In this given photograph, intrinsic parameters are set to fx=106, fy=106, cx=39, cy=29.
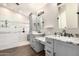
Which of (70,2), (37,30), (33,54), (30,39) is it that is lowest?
Answer: (33,54)

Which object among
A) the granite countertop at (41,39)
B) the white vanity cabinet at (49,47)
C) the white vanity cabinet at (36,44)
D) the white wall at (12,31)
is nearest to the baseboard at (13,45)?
the white wall at (12,31)

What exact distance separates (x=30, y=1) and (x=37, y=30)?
2.14ft

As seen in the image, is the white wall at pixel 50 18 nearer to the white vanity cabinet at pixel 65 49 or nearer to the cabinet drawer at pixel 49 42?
the cabinet drawer at pixel 49 42

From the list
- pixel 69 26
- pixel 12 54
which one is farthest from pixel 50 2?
pixel 12 54

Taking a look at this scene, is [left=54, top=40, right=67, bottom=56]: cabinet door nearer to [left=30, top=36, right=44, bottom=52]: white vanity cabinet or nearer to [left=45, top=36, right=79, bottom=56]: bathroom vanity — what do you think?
[left=45, top=36, right=79, bottom=56]: bathroom vanity

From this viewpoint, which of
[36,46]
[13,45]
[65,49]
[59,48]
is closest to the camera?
[65,49]

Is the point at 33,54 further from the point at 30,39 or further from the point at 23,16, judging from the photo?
the point at 23,16

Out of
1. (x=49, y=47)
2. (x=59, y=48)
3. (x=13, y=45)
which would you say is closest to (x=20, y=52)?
(x=13, y=45)

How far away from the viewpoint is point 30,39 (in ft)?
6.86

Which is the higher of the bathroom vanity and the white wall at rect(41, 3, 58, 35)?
the white wall at rect(41, 3, 58, 35)

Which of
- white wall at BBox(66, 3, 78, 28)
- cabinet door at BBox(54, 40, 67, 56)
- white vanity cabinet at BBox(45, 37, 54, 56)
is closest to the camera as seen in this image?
cabinet door at BBox(54, 40, 67, 56)

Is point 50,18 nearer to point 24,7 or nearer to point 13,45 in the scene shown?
point 24,7

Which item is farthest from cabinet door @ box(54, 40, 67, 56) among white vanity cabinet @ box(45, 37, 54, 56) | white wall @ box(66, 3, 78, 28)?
white wall @ box(66, 3, 78, 28)

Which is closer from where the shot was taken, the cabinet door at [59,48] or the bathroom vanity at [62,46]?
the bathroom vanity at [62,46]
